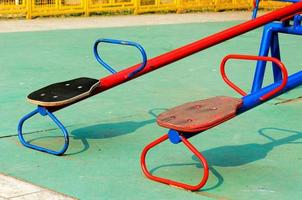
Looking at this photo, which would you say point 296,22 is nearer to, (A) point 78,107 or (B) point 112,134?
(B) point 112,134

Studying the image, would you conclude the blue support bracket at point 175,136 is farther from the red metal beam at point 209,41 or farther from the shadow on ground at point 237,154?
the red metal beam at point 209,41

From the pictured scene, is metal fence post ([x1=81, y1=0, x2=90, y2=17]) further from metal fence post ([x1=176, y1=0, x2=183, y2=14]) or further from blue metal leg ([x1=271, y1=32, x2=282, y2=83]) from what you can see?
blue metal leg ([x1=271, y1=32, x2=282, y2=83])

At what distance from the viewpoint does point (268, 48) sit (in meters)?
5.99

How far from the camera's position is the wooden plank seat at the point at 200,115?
4395 mm

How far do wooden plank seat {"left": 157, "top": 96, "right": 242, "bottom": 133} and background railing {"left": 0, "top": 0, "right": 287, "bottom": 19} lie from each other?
10764mm

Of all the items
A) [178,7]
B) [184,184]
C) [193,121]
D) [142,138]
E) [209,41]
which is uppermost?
[209,41]

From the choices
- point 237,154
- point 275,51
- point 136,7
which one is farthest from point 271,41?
point 136,7

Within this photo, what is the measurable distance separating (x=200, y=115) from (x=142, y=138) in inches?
48.8

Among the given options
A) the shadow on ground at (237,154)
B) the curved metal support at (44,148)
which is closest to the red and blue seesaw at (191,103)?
the curved metal support at (44,148)

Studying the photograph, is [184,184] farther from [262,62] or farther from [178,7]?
[178,7]

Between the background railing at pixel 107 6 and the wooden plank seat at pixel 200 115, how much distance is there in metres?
10.8

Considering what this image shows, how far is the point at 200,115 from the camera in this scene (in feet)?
15.0

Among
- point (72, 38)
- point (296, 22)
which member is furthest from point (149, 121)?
point (72, 38)

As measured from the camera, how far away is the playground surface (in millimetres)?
4566
